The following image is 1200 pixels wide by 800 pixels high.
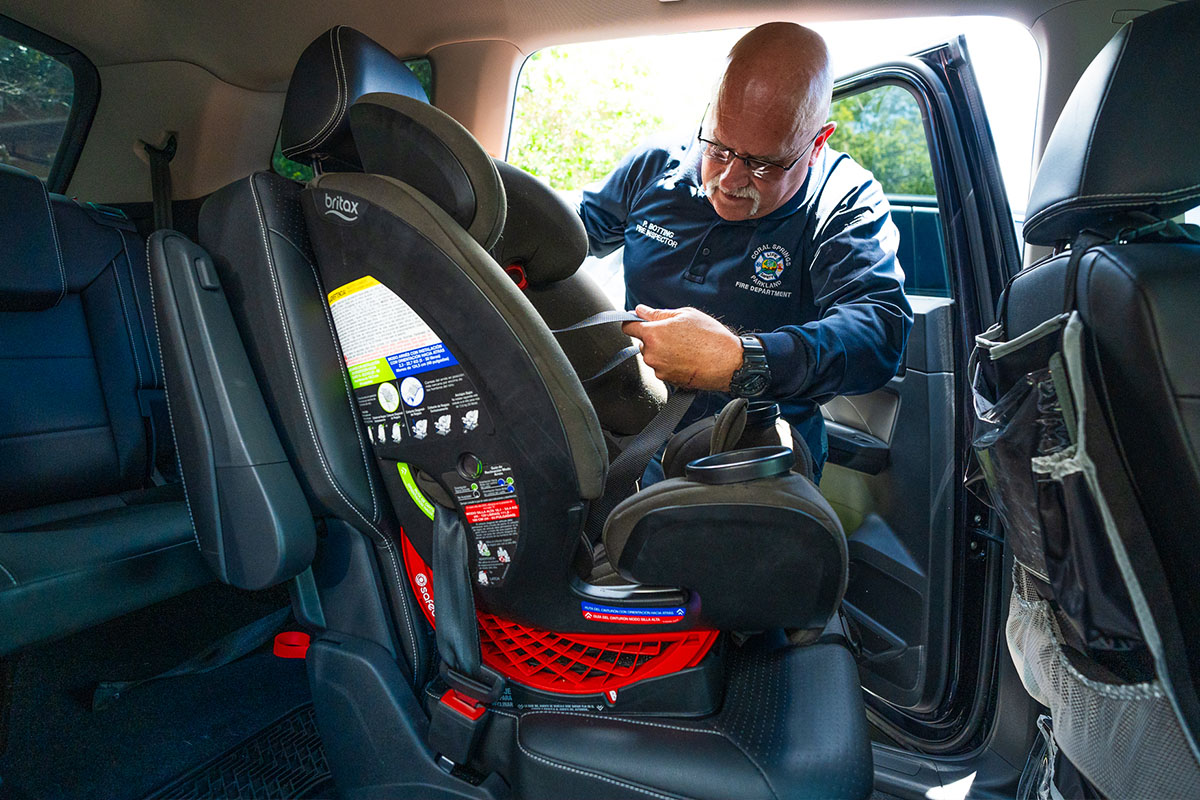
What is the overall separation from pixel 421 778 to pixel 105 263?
178 cm

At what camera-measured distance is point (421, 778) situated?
45.7 inches

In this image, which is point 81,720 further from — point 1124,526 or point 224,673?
point 1124,526

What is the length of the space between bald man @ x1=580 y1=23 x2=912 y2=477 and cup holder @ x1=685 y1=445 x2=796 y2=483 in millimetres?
251

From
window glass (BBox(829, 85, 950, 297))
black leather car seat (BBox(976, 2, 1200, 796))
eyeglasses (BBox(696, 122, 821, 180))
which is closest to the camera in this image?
black leather car seat (BBox(976, 2, 1200, 796))

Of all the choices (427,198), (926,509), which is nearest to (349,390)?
(427,198)

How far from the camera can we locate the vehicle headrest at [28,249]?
1634 mm

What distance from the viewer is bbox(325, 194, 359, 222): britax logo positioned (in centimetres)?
100

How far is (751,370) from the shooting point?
4.16 feet

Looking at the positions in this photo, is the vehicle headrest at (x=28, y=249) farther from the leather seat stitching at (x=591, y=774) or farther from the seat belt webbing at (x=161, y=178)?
the leather seat stitching at (x=591, y=774)

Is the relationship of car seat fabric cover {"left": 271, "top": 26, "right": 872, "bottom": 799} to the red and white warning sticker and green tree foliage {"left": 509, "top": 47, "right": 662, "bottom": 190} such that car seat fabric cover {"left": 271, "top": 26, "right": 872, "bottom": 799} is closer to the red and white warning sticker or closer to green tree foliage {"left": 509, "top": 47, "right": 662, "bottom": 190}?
the red and white warning sticker

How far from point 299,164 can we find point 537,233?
4.67 feet

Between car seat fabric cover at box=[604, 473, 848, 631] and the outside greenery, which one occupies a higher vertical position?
the outside greenery

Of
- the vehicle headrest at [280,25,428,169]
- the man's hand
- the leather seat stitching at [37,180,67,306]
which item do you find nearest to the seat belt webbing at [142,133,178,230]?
the leather seat stitching at [37,180,67,306]

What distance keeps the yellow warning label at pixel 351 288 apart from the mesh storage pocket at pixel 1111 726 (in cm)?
120
